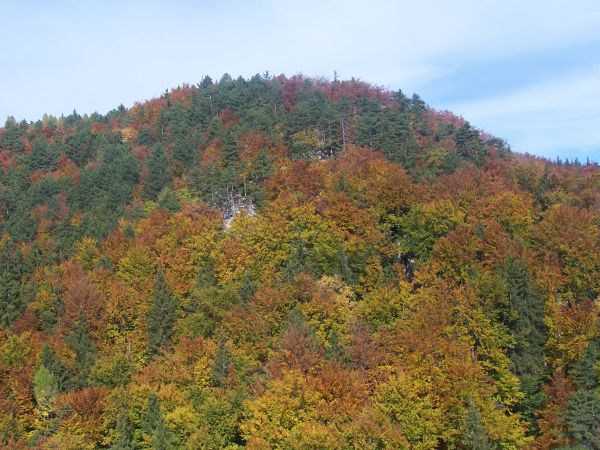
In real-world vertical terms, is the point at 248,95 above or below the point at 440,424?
above

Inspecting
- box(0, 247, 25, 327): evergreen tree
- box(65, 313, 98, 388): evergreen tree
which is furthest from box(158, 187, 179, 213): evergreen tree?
box(65, 313, 98, 388): evergreen tree

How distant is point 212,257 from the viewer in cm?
6419

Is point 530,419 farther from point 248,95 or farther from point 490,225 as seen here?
point 248,95

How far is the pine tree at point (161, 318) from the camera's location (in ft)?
184

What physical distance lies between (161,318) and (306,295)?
1518 cm

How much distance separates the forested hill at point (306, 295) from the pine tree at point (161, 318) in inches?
12.1

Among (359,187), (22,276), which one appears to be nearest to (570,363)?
(359,187)

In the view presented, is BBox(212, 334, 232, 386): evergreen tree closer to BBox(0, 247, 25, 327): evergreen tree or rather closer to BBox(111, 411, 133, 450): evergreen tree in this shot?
BBox(111, 411, 133, 450): evergreen tree

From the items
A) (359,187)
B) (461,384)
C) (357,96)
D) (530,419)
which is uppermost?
(357,96)

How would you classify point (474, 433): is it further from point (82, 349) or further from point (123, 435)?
point (82, 349)

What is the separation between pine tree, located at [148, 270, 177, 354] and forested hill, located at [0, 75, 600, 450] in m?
0.31

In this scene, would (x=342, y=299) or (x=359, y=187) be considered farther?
(x=359, y=187)

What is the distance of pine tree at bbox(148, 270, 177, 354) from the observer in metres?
56.0

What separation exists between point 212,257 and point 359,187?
1971 centimetres
